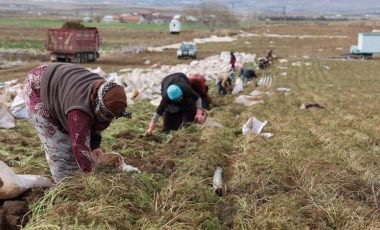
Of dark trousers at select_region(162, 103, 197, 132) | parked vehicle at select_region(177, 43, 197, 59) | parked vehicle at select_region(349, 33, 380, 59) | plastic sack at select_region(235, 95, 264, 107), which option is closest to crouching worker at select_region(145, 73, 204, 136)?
dark trousers at select_region(162, 103, 197, 132)

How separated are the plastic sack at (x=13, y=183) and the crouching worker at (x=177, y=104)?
289 cm

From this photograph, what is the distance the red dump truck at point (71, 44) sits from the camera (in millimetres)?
26062

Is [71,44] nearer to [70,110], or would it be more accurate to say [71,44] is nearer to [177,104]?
[177,104]

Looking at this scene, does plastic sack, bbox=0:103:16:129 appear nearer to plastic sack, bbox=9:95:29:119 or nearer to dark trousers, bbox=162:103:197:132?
plastic sack, bbox=9:95:29:119

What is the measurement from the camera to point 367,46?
33.2 meters

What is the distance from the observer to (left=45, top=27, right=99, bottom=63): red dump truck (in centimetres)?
2606

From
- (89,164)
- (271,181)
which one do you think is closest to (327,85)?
(271,181)

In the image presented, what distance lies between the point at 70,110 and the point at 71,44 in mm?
23276

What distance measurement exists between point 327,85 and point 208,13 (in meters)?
64.9

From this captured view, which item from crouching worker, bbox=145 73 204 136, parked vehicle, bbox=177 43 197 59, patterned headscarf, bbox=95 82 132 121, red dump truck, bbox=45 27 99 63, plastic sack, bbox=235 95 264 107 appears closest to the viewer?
patterned headscarf, bbox=95 82 132 121

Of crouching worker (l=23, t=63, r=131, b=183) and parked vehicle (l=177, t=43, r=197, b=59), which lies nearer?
crouching worker (l=23, t=63, r=131, b=183)

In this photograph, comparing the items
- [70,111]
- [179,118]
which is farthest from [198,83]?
[70,111]

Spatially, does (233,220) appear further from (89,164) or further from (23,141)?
(23,141)

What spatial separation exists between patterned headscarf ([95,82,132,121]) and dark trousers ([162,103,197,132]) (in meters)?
3.84
